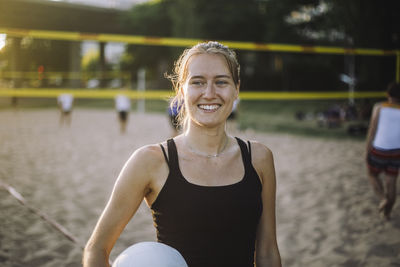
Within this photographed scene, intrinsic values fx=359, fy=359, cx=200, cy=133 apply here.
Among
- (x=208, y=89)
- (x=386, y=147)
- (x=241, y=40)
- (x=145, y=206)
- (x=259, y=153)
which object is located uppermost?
(x=241, y=40)

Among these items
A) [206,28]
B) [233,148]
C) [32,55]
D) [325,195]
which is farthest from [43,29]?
[233,148]

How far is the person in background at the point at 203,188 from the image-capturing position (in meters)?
1.26

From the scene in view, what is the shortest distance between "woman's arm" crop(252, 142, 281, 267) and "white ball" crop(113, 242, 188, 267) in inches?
17.2

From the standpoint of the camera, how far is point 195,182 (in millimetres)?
1296

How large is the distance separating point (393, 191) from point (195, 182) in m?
2.90

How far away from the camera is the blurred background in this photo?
1404 cm

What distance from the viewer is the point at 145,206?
13.7 ft

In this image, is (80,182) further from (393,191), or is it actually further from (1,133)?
(1,133)

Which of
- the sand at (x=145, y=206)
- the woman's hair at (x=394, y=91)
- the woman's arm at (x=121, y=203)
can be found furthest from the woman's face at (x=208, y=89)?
the woman's hair at (x=394, y=91)

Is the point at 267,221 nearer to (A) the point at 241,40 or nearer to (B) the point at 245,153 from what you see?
(B) the point at 245,153

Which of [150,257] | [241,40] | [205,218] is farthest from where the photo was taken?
[241,40]

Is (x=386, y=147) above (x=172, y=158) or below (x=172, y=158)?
below

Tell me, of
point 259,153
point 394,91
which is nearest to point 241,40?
point 394,91

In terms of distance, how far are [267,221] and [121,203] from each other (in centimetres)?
60
